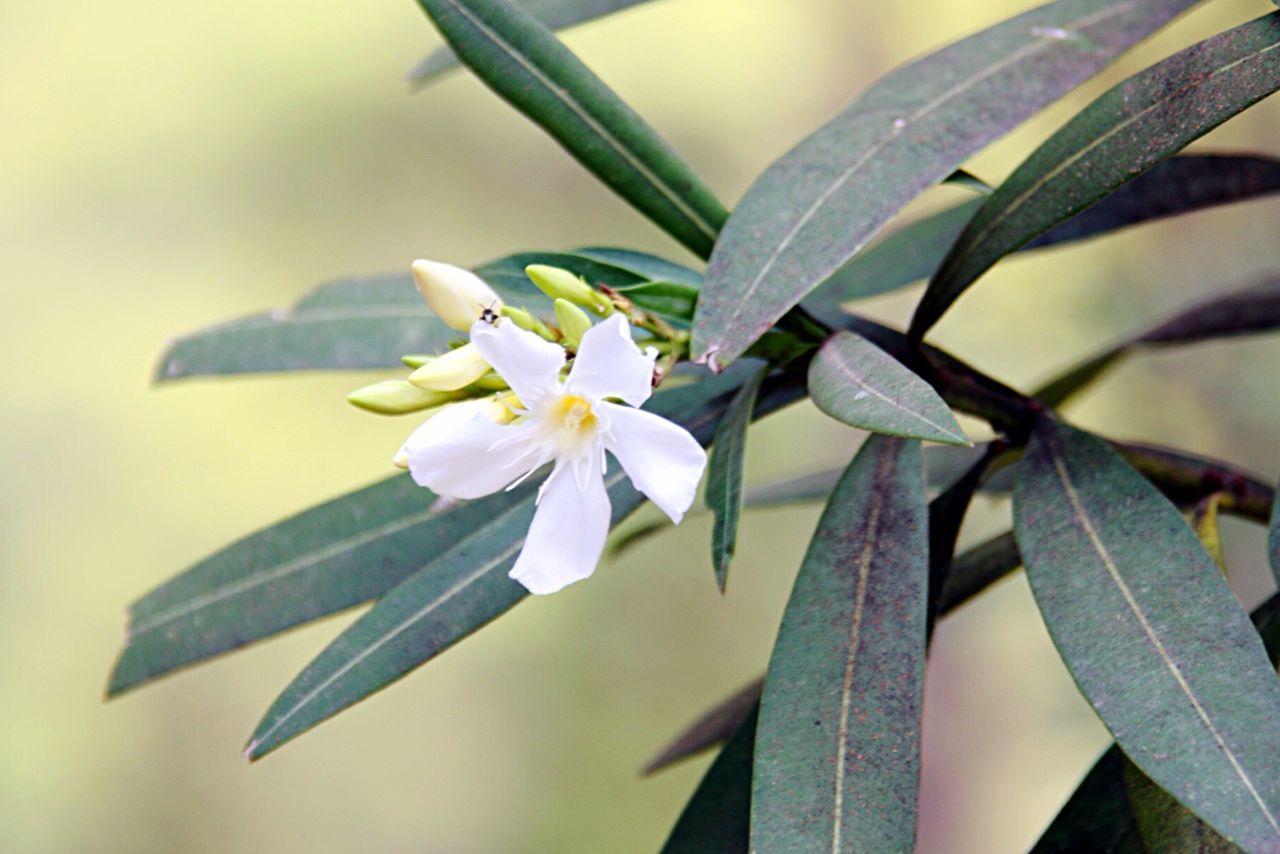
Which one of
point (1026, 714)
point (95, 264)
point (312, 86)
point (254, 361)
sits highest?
point (312, 86)

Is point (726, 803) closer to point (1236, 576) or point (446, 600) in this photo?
point (446, 600)

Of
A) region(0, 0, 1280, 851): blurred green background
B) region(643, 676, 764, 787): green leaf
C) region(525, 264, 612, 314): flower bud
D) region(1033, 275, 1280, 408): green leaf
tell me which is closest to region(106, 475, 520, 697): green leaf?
region(525, 264, 612, 314): flower bud

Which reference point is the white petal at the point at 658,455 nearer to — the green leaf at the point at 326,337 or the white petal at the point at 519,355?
the white petal at the point at 519,355

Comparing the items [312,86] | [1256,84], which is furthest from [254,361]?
[312,86]

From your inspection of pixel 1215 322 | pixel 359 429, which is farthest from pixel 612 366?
pixel 359 429

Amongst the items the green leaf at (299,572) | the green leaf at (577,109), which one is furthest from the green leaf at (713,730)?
the green leaf at (577,109)

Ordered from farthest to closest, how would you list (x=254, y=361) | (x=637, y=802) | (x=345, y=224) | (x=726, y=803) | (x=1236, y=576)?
(x=345, y=224) < (x=637, y=802) < (x=1236, y=576) < (x=254, y=361) < (x=726, y=803)

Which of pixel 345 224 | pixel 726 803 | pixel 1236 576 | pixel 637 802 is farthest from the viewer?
pixel 345 224
